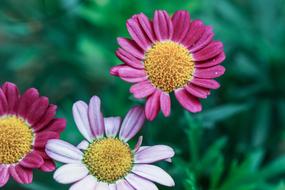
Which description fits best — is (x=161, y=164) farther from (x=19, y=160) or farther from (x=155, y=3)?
(x=155, y=3)

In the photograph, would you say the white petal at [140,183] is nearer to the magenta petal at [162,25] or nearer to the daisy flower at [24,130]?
the daisy flower at [24,130]

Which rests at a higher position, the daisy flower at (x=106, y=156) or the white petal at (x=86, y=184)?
the daisy flower at (x=106, y=156)

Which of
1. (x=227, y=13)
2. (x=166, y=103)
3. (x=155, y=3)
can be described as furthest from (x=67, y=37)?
(x=166, y=103)

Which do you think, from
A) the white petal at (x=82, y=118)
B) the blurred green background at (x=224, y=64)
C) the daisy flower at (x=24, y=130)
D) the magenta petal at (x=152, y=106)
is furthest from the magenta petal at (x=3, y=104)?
the blurred green background at (x=224, y=64)

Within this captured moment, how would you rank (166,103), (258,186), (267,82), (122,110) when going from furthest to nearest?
(267,82), (122,110), (258,186), (166,103)

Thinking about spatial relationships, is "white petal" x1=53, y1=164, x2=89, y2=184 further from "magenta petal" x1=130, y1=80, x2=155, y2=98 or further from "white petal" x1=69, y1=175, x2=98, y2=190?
"magenta petal" x1=130, y1=80, x2=155, y2=98

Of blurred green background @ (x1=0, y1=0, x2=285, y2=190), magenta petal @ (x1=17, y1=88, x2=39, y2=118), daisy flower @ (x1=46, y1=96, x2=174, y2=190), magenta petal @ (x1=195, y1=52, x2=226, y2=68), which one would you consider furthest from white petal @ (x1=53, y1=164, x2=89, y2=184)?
blurred green background @ (x1=0, y1=0, x2=285, y2=190)

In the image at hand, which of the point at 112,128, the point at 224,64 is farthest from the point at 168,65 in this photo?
the point at 224,64
